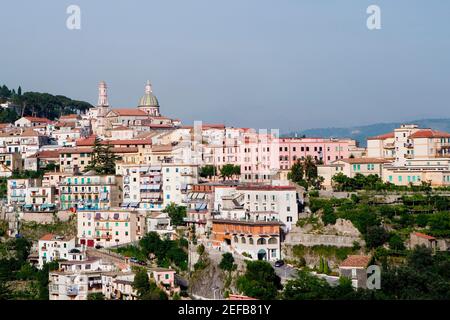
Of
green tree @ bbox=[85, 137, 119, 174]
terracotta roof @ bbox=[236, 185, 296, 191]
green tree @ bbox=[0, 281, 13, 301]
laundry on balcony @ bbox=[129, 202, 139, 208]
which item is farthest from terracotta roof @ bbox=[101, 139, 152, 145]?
green tree @ bbox=[0, 281, 13, 301]

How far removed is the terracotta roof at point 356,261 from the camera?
24219 millimetres

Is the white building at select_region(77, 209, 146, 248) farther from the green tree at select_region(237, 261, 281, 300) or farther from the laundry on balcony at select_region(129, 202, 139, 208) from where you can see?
the green tree at select_region(237, 261, 281, 300)

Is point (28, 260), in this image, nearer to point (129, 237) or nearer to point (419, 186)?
point (129, 237)

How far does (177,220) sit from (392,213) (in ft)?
23.5

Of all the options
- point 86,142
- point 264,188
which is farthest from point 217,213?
point 86,142

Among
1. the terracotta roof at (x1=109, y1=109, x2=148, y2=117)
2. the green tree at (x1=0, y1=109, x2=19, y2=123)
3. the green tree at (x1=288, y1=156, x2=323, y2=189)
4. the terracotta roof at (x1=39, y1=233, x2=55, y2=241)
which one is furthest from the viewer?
the green tree at (x1=0, y1=109, x2=19, y2=123)

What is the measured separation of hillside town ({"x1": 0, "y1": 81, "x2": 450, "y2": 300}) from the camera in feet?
83.8

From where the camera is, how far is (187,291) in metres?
26.2

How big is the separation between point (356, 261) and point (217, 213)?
6323mm

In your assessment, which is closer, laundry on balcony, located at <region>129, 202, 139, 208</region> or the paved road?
the paved road

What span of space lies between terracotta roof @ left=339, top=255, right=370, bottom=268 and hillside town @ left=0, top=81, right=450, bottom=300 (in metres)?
0.05

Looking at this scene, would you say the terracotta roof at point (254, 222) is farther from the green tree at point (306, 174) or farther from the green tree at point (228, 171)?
the green tree at point (228, 171)

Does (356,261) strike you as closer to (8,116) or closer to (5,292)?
(5,292)
